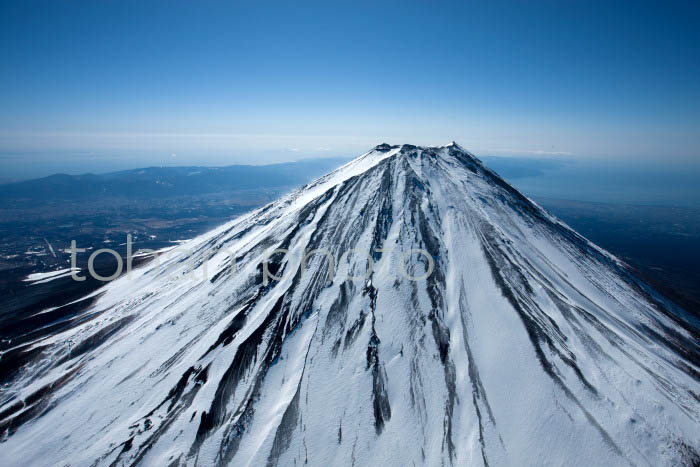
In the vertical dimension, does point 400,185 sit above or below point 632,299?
above

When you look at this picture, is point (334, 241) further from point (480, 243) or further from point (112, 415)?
point (112, 415)

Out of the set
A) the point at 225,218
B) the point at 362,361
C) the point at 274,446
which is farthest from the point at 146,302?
the point at 225,218

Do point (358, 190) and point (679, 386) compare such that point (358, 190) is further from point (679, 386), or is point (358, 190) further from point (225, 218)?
point (225, 218)

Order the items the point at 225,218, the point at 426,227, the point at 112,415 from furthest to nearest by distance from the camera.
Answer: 1. the point at 225,218
2. the point at 426,227
3. the point at 112,415

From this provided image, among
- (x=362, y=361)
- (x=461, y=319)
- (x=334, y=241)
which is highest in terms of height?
(x=334, y=241)

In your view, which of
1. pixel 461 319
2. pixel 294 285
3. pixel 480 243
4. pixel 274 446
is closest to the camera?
pixel 274 446

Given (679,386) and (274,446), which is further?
(679,386)
